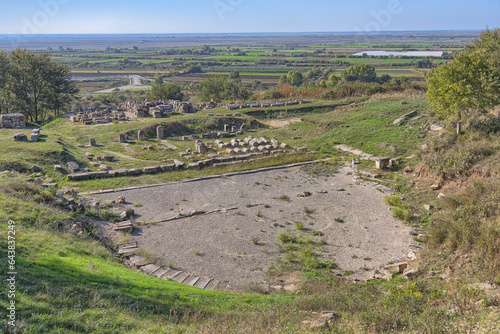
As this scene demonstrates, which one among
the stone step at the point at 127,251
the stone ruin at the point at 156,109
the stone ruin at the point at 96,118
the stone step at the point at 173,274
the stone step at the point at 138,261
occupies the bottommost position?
the stone step at the point at 173,274

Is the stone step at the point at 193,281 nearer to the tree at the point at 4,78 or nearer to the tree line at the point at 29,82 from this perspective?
the tree line at the point at 29,82

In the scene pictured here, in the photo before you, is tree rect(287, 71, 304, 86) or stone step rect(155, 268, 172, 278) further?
tree rect(287, 71, 304, 86)

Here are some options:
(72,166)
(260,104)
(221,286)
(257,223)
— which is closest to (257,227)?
(257,223)

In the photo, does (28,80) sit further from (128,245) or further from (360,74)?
(360,74)

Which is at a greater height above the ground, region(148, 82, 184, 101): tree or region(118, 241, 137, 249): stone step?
region(148, 82, 184, 101): tree

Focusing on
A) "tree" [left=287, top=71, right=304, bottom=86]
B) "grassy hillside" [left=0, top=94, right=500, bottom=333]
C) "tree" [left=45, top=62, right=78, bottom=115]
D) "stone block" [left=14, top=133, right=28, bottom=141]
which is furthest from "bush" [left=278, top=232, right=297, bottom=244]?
"tree" [left=287, top=71, right=304, bottom=86]

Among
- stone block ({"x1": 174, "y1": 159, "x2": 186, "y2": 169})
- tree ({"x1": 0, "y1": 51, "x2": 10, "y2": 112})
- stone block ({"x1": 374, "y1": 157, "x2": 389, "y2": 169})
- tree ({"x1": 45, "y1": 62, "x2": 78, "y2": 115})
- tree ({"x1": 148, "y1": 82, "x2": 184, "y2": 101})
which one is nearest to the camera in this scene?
stone block ({"x1": 374, "y1": 157, "x2": 389, "y2": 169})

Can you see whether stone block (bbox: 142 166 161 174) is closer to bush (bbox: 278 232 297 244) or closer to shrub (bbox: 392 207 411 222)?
bush (bbox: 278 232 297 244)

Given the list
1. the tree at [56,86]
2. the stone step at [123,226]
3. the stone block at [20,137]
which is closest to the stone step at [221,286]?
the stone step at [123,226]
